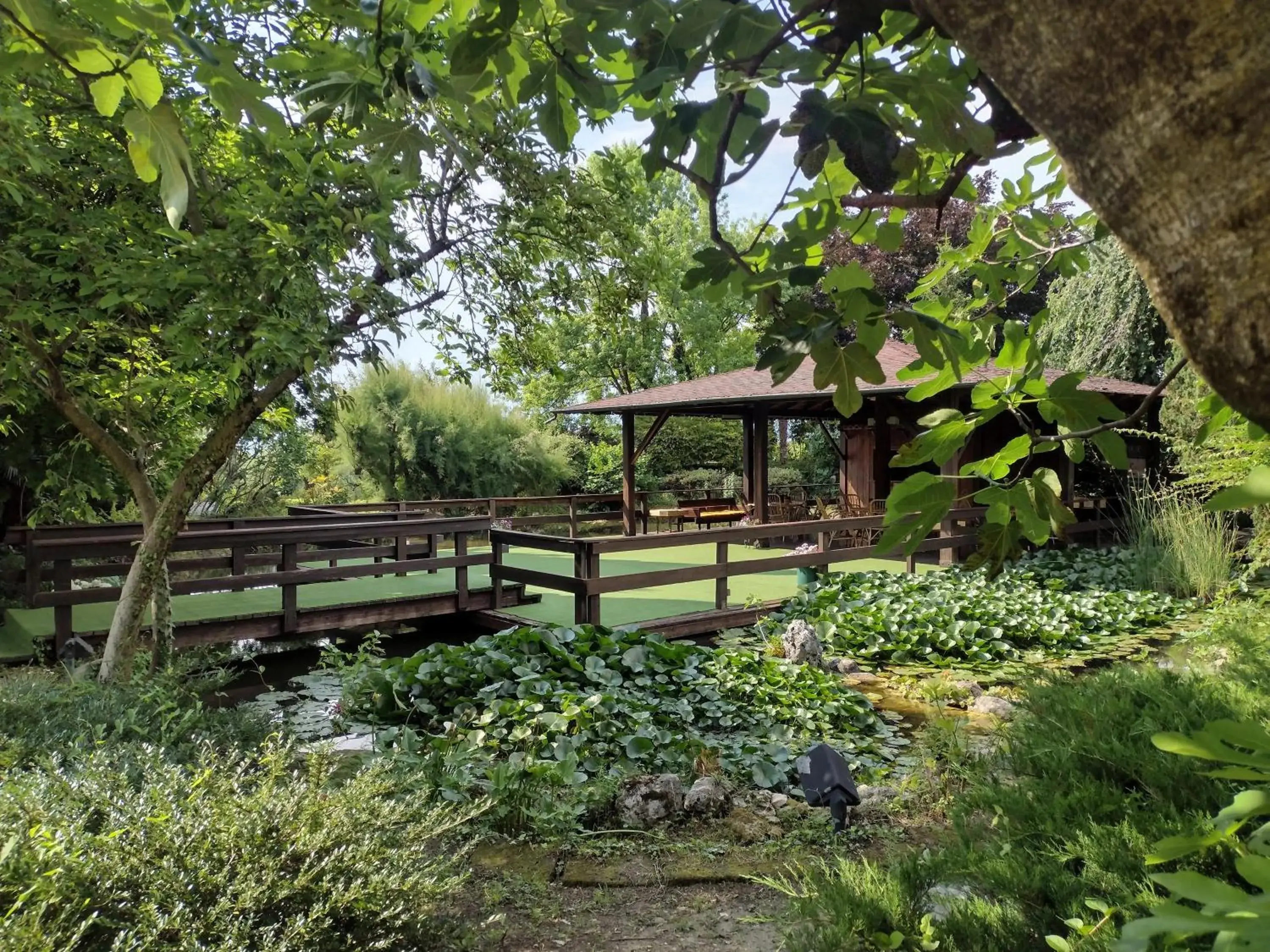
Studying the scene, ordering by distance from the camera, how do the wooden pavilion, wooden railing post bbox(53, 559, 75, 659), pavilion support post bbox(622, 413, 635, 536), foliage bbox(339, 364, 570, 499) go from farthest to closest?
foliage bbox(339, 364, 570, 499)
pavilion support post bbox(622, 413, 635, 536)
the wooden pavilion
wooden railing post bbox(53, 559, 75, 659)

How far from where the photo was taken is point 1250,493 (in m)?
0.71

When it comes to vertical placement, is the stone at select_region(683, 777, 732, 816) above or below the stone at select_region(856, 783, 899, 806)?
above

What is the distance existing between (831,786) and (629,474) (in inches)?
460

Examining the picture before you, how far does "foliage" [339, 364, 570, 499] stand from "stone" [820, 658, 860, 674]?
15787mm

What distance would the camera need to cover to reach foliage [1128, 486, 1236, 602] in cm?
855

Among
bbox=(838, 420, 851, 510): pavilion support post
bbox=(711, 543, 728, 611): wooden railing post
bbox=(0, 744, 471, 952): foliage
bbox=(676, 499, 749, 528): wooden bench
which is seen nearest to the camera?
bbox=(0, 744, 471, 952): foliage

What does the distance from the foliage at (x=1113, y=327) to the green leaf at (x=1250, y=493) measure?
43.9 feet

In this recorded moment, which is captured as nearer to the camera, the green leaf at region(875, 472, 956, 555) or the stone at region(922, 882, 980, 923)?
the green leaf at region(875, 472, 956, 555)

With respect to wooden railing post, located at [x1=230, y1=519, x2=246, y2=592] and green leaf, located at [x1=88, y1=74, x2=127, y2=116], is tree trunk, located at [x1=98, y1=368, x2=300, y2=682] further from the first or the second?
green leaf, located at [x1=88, y1=74, x2=127, y2=116]

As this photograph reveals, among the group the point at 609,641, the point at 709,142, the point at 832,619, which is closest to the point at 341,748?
the point at 609,641

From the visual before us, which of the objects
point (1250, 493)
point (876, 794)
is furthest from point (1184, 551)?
point (1250, 493)

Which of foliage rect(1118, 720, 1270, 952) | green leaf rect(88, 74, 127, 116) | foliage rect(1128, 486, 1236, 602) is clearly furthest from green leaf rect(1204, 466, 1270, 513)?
foliage rect(1128, 486, 1236, 602)

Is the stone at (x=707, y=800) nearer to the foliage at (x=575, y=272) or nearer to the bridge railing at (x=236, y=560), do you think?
the foliage at (x=575, y=272)

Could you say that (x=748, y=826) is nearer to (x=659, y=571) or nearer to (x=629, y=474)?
(x=659, y=571)
